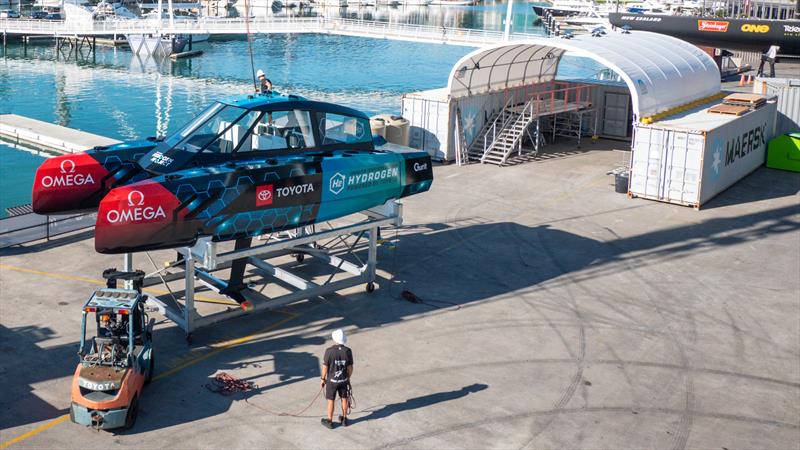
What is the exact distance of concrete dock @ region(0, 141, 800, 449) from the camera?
1419 centimetres

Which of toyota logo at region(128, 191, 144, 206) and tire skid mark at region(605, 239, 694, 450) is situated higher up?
toyota logo at region(128, 191, 144, 206)

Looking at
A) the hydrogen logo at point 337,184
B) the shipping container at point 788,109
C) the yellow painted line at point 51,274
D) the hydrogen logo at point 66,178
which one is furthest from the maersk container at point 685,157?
the hydrogen logo at point 66,178

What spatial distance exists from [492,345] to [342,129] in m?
5.78

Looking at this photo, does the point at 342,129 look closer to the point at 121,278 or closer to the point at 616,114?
the point at 121,278

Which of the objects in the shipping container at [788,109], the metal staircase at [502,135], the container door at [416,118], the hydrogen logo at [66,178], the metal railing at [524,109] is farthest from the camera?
the shipping container at [788,109]

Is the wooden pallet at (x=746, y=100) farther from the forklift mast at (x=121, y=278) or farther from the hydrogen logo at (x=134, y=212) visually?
the forklift mast at (x=121, y=278)

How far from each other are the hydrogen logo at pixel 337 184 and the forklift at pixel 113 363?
461 cm

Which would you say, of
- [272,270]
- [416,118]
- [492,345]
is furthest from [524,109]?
[492,345]

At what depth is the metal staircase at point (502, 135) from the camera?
109ft

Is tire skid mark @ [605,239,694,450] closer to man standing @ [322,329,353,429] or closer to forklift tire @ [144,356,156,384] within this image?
man standing @ [322,329,353,429]

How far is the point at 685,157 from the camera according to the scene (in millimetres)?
27906

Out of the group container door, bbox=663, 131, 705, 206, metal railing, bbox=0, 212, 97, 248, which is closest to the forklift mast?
metal railing, bbox=0, 212, 97, 248

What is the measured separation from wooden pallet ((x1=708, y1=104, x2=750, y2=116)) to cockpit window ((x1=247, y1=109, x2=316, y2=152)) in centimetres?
1801

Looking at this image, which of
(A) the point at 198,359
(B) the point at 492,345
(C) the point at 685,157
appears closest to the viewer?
(A) the point at 198,359
